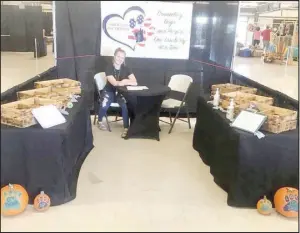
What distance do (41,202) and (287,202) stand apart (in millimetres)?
1758

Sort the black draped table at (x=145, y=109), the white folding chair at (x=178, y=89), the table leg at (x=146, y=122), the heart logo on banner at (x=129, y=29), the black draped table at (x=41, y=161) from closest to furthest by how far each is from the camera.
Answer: the black draped table at (x=41, y=161) → the black draped table at (x=145, y=109) → the table leg at (x=146, y=122) → the white folding chair at (x=178, y=89) → the heart logo on banner at (x=129, y=29)

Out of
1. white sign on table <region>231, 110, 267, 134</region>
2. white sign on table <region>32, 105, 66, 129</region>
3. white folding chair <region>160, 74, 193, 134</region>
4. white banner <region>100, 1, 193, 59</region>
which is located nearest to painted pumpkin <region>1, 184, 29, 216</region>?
white sign on table <region>32, 105, 66, 129</region>

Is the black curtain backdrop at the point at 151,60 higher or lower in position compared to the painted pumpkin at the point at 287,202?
higher

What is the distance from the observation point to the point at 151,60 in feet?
15.3

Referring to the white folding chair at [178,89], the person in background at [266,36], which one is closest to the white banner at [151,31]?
→ the white folding chair at [178,89]

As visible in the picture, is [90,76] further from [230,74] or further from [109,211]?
[109,211]

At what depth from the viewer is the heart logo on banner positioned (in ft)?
14.5

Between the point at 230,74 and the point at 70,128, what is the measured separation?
282 centimetres

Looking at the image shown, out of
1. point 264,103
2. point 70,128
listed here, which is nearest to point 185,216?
point 70,128

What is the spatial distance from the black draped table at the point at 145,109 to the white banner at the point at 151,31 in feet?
2.87

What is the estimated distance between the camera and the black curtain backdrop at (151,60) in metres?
4.50

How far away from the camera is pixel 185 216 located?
2.28 metres

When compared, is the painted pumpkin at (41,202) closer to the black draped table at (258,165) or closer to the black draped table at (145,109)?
the black draped table at (258,165)

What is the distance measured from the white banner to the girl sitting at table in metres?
0.61
